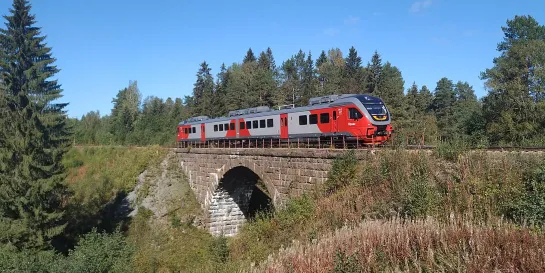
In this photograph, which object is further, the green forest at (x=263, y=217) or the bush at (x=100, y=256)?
the bush at (x=100, y=256)

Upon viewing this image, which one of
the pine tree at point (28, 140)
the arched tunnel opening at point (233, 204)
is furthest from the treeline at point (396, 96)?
the pine tree at point (28, 140)

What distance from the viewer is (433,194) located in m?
8.12

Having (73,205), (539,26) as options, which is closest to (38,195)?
(73,205)

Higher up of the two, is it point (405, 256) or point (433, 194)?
point (433, 194)

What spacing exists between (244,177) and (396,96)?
76.8 ft

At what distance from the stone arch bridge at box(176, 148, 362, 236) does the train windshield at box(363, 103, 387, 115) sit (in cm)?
324

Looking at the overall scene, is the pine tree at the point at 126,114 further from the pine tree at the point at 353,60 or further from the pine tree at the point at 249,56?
the pine tree at the point at 353,60

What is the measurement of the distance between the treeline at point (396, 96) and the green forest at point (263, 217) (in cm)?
18

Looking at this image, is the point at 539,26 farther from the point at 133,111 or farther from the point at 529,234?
the point at 133,111

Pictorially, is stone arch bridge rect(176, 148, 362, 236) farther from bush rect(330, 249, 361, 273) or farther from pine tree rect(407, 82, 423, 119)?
pine tree rect(407, 82, 423, 119)

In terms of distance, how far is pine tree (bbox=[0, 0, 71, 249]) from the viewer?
58.6 ft

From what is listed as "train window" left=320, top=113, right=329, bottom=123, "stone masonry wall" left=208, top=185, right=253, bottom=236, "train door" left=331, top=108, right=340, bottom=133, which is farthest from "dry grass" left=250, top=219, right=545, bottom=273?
"stone masonry wall" left=208, top=185, right=253, bottom=236

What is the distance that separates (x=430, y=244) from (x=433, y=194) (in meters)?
2.37

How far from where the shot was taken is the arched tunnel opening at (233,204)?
23.3 m
